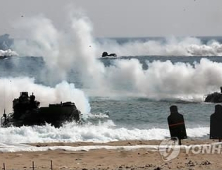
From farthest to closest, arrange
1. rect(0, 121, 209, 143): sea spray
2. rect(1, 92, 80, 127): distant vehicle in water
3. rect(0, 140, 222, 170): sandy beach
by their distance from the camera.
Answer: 1. rect(1, 92, 80, 127): distant vehicle in water
2. rect(0, 121, 209, 143): sea spray
3. rect(0, 140, 222, 170): sandy beach

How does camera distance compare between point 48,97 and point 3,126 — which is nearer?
point 3,126

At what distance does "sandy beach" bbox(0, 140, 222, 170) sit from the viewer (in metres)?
17.2

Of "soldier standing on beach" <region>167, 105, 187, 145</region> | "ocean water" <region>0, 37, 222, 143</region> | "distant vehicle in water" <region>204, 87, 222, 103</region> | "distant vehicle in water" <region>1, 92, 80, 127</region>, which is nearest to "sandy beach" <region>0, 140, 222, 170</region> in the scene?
"soldier standing on beach" <region>167, 105, 187, 145</region>

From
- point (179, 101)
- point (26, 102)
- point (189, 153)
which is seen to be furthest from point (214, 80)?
point (189, 153)

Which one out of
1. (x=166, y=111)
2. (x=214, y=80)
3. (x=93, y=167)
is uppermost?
(x=214, y=80)

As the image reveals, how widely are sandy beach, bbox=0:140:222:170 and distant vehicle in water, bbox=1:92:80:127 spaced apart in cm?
1272

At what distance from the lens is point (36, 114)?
34.2m

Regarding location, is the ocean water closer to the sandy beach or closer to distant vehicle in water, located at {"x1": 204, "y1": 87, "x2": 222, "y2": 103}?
distant vehicle in water, located at {"x1": 204, "y1": 87, "x2": 222, "y2": 103}

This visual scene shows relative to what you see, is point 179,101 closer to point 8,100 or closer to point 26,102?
point 8,100

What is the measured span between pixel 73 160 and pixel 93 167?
1.76 m

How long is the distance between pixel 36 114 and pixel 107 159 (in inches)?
625

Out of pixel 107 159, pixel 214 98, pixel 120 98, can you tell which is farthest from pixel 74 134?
pixel 120 98

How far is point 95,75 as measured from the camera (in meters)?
88.8

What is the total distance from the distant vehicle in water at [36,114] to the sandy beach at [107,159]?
41.7 feet
